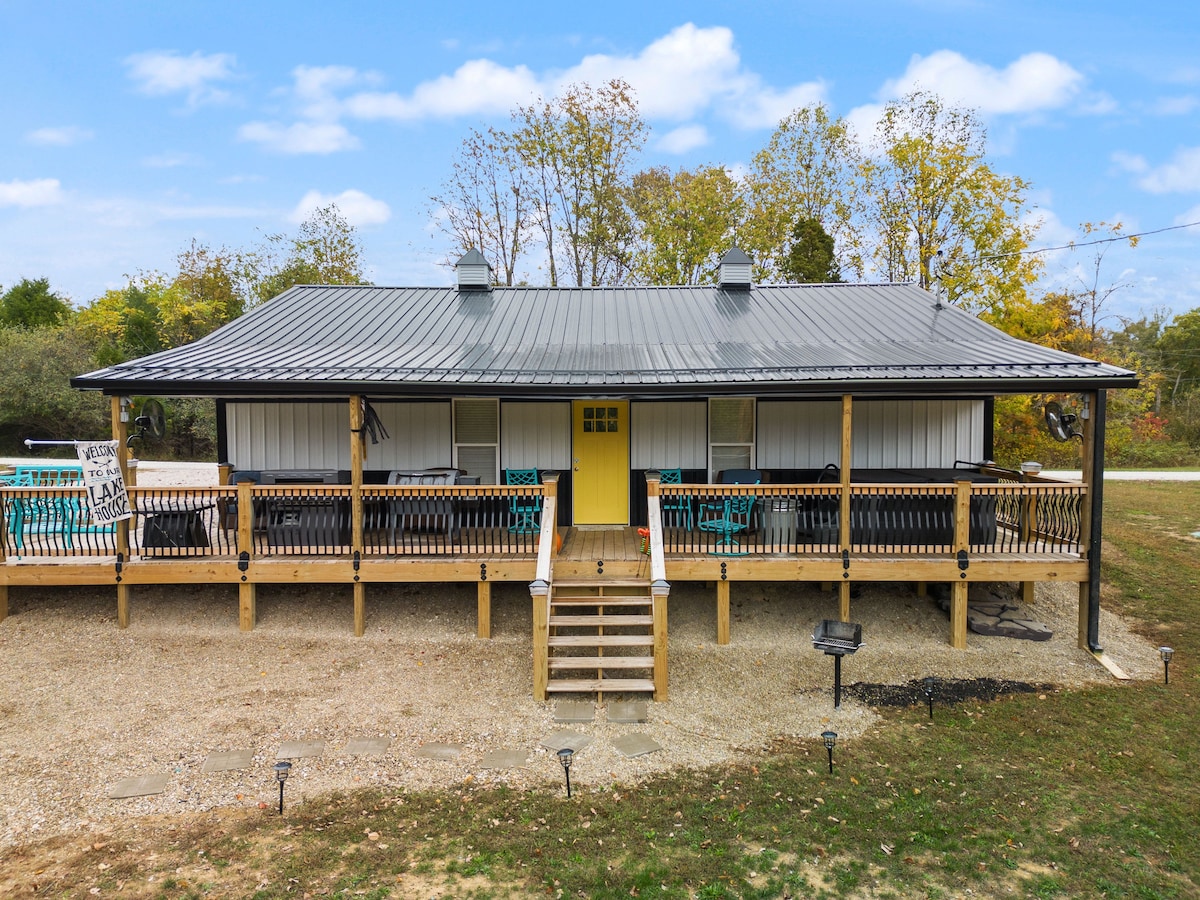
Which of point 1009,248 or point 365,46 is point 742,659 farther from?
point 365,46

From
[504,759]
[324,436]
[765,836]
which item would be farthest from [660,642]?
[324,436]

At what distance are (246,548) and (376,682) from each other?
2.57 m

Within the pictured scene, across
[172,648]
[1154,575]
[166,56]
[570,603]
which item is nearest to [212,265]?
[166,56]

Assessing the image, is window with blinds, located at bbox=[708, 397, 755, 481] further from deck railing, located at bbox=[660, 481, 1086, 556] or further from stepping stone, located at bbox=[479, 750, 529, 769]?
stepping stone, located at bbox=[479, 750, 529, 769]

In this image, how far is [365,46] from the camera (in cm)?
2045

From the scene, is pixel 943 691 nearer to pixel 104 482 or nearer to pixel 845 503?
pixel 845 503

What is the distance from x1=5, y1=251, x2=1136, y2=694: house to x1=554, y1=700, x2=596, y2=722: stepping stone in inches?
12.6

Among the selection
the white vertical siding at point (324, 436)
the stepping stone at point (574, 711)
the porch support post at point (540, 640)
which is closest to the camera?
the stepping stone at point (574, 711)

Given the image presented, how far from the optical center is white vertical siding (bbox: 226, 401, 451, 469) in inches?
405

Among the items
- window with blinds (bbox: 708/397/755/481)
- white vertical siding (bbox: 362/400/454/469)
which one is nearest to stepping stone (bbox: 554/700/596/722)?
window with blinds (bbox: 708/397/755/481)

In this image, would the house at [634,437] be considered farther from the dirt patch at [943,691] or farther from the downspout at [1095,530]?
the dirt patch at [943,691]

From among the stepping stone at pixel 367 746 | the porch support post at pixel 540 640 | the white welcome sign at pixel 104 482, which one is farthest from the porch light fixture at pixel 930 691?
the white welcome sign at pixel 104 482

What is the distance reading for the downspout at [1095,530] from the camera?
7883 mm

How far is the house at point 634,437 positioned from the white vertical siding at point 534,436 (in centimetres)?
4
